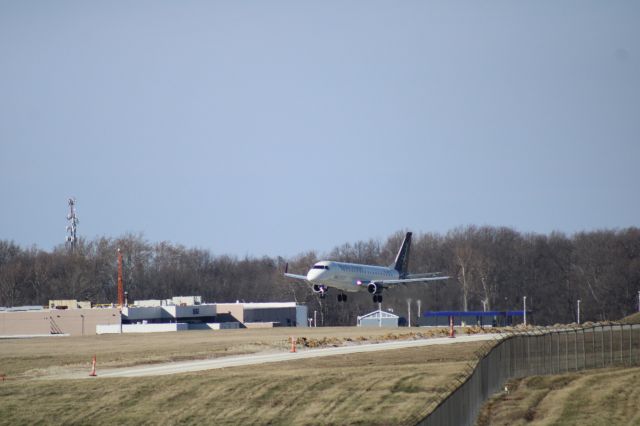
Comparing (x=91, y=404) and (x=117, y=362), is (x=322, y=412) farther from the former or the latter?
(x=117, y=362)

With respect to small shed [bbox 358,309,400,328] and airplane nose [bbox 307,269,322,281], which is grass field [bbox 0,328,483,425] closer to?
airplane nose [bbox 307,269,322,281]

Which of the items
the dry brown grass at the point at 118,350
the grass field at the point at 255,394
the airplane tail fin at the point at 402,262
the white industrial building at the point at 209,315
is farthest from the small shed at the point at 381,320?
the grass field at the point at 255,394

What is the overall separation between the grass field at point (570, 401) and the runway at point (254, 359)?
20.3 m

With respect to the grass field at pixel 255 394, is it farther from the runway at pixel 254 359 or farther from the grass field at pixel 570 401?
the grass field at pixel 570 401

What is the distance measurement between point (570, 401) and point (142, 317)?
109m

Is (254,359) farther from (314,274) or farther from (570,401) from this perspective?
(314,274)

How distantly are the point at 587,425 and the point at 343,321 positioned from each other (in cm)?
14397

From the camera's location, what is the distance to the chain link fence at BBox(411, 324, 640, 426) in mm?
43831

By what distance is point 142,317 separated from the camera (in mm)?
147250

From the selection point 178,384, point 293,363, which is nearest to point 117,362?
point 293,363

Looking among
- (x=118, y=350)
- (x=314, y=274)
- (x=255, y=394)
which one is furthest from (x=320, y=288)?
(x=255, y=394)

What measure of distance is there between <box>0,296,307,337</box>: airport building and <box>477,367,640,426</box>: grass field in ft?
288

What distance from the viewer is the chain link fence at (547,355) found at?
43831 millimetres

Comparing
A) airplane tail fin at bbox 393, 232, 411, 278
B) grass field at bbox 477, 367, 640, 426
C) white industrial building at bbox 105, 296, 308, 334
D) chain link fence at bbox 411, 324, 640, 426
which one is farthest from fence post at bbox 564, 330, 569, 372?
white industrial building at bbox 105, 296, 308, 334
